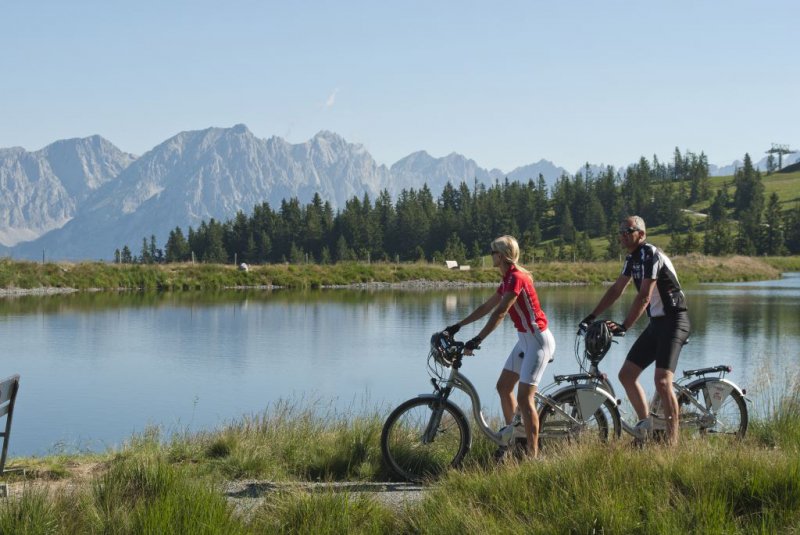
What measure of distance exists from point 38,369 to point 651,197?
476 ft

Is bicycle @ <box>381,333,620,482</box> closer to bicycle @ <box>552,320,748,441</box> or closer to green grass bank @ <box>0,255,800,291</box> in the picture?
bicycle @ <box>552,320,748,441</box>

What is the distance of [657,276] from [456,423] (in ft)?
7.66

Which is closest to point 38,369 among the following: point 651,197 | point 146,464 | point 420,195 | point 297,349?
point 297,349

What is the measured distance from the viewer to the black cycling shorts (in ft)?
28.7

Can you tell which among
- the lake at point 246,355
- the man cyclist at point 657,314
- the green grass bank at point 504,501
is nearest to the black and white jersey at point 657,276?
the man cyclist at point 657,314

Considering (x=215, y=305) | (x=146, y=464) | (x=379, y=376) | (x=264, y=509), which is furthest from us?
Answer: (x=215, y=305)

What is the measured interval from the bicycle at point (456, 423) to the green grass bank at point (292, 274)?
56.6m

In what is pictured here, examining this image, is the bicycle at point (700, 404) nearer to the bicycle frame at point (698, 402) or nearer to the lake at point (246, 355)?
the bicycle frame at point (698, 402)

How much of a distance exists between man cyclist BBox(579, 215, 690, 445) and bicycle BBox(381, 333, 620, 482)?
1.46ft

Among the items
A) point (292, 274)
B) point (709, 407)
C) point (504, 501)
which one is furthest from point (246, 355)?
point (292, 274)

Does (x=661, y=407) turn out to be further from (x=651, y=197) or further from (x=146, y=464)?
(x=651, y=197)

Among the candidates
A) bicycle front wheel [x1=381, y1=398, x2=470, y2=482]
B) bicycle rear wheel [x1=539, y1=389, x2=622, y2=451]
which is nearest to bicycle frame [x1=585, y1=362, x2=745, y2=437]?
bicycle rear wheel [x1=539, y1=389, x2=622, y2=451]

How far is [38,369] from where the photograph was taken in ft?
87.5

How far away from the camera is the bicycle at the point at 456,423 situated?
891 centimetres
